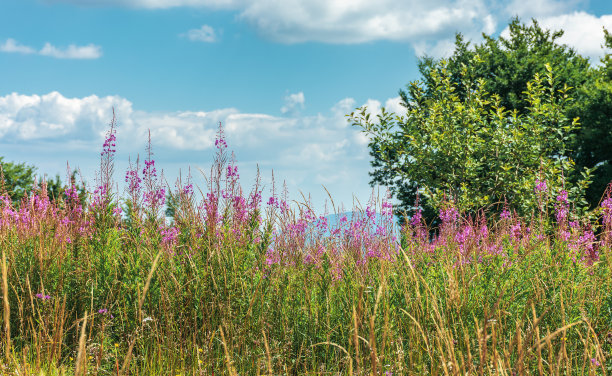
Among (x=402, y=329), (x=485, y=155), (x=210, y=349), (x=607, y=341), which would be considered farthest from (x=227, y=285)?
(x=485, y=155)

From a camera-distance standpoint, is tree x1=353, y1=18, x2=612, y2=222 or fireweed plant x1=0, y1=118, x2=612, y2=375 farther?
tree x1=353, y1=18, x2=612, y2=222

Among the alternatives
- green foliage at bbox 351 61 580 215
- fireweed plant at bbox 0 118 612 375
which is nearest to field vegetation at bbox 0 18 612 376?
fireweed plant at bbox 0 118 612 375

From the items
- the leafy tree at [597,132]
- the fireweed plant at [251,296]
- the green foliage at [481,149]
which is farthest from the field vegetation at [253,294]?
the leafy tree at [597,132]

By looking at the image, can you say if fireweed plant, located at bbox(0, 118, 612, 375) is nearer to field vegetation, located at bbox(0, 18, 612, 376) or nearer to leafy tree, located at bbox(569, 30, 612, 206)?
field vegetation, located at bbox(0, 18, 612, 376)

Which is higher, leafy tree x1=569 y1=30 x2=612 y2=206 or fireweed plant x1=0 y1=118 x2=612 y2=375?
leafy tree x1=569 y1=30 x2=612 y2=206

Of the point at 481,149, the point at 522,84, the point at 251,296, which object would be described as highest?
the point at 522,84

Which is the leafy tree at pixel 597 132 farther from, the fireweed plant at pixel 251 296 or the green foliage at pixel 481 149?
the fireweed plant at pixel 251 296

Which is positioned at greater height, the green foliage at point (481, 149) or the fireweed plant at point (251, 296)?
the green foliage at point (481, 149)

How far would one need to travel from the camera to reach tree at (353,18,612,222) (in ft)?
52.2

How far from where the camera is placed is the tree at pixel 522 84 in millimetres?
15898

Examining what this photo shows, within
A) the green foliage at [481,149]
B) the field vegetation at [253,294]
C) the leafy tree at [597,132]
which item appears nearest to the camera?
the field vegetation at [253,294]

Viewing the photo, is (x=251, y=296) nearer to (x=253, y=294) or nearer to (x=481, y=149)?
(x=253, y=294)

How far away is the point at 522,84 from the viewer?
19.0m

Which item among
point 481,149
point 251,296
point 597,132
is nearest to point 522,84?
point 597,132
